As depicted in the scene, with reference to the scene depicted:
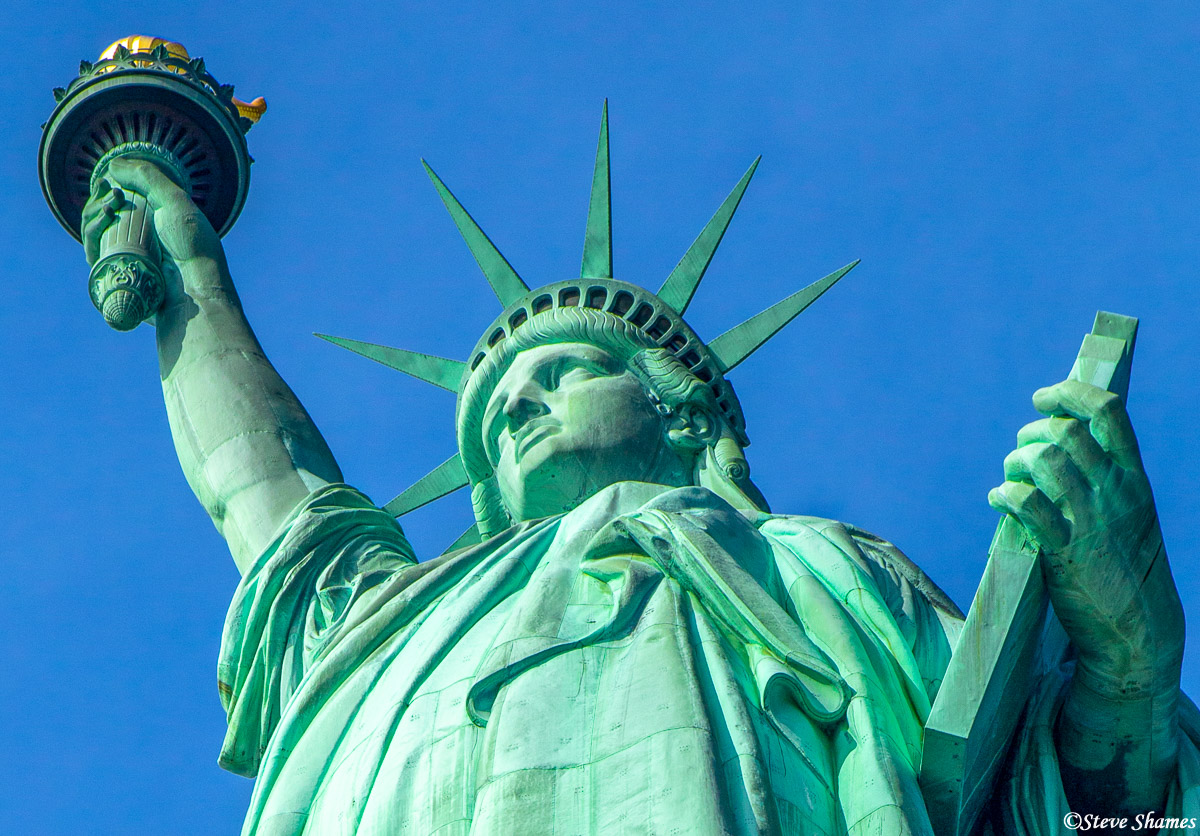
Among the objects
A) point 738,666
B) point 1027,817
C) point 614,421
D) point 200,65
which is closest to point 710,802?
point 738,666

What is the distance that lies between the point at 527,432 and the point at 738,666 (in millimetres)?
2320

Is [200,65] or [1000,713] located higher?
[200,65]

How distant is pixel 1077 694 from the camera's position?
965 centimetres

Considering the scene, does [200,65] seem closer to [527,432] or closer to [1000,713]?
[527,432]

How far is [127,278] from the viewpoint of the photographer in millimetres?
13516

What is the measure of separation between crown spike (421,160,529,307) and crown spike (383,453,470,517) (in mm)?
827

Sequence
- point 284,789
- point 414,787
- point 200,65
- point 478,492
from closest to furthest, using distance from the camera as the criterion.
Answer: point 414,787, point 284,789, point 478,492, point 200,65

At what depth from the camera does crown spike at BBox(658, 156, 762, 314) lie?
13.0m

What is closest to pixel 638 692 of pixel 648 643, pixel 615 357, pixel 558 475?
pixel 648 643

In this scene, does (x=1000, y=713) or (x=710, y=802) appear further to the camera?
(x=1000, y=713)

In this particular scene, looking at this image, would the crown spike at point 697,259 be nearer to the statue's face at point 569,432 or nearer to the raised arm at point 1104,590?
the statue's face at point 569,432

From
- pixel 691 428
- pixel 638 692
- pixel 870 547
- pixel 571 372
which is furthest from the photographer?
pixel 691 428

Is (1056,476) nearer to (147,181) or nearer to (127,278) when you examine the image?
(127,278)

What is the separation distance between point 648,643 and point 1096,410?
1710mm
